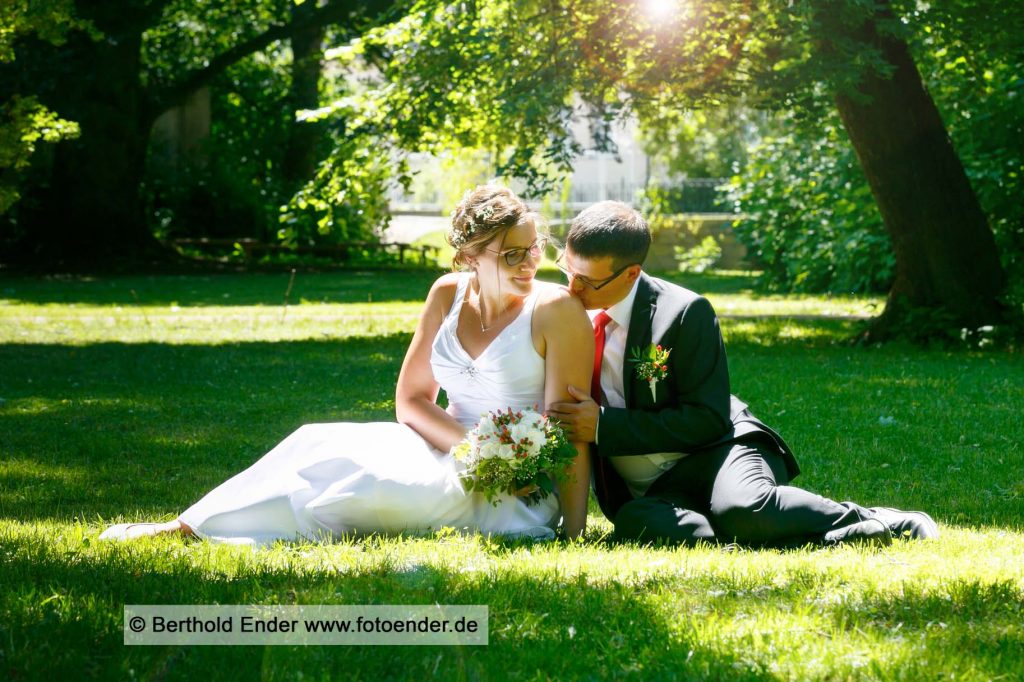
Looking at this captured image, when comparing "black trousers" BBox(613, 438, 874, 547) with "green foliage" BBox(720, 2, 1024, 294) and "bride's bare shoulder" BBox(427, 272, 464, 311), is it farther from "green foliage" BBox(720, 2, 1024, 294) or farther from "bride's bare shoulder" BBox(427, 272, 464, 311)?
"green foliage" BBox(720, 2, 1024, 294)

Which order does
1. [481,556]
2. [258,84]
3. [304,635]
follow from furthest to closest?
[258,84], [481,556], [304,635]

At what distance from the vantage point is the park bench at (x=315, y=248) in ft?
103

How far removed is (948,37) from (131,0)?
40.3ft

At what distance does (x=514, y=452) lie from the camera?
4.95m

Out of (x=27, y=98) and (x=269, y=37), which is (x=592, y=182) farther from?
(x=27, y=98)

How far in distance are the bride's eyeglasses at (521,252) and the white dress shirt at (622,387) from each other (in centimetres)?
43

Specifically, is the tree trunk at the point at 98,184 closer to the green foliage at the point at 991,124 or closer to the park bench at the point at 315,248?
the park bench at the point at 315,248

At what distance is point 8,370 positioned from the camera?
1207 cm

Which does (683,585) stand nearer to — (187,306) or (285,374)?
(285,374)

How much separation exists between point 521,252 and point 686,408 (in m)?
0.99

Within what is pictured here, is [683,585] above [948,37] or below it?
below

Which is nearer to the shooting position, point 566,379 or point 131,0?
point 566,379

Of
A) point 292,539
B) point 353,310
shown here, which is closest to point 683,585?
point 292,539

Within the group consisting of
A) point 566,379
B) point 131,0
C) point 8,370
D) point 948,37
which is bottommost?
point 8,370
